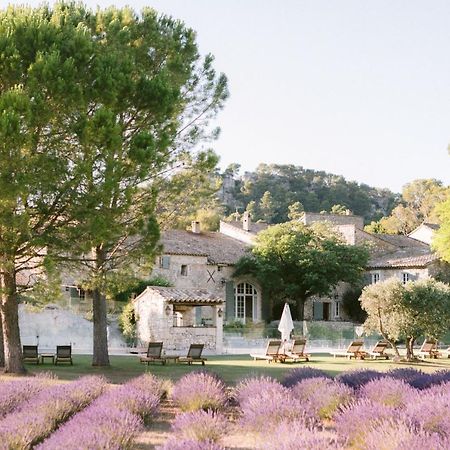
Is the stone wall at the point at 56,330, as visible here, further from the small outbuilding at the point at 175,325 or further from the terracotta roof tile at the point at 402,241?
the terracotta roof tile at the point at 402,241

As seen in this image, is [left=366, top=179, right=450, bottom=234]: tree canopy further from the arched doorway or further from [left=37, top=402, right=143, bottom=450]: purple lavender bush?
[left=37, top=402, right=143, bottom=450]: purple lavender bush

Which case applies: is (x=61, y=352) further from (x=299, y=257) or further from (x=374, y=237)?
(x=374, y=237)

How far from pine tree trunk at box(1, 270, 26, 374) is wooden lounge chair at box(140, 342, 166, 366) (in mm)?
5609

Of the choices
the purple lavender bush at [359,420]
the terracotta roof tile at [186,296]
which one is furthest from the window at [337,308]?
the purple lavender bush at [359,420]

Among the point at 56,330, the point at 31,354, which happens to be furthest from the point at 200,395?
the point at 56,330

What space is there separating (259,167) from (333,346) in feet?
283

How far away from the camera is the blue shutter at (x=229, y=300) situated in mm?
44906

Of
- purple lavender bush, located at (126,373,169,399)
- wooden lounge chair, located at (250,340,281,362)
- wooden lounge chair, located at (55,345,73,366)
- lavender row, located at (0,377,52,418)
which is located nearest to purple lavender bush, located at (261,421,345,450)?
lavender row, located at (0,377,52,418)

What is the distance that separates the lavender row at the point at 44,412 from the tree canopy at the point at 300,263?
30193mm

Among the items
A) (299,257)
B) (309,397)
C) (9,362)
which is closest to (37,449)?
(309,397)

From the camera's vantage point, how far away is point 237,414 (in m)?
12.0

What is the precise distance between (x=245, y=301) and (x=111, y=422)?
37.9 m

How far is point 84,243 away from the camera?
57.6ft

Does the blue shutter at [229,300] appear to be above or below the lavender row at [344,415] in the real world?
above
